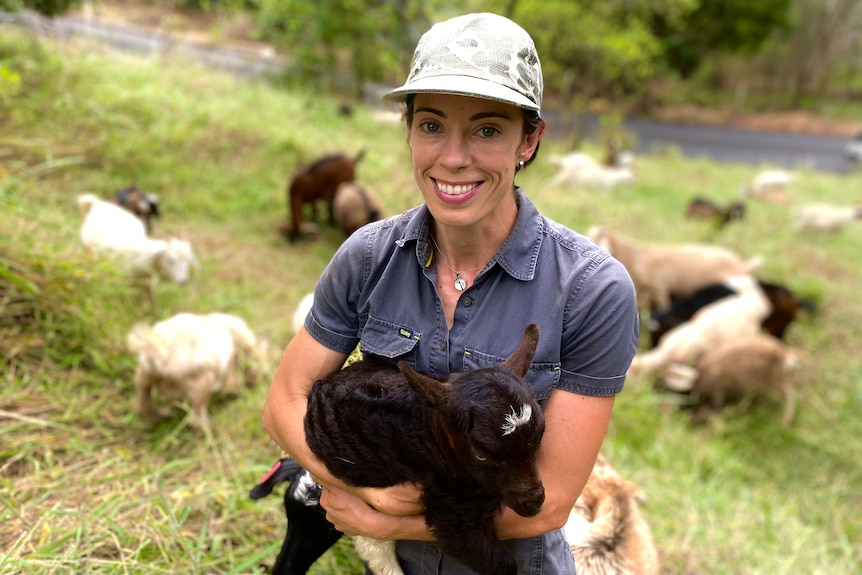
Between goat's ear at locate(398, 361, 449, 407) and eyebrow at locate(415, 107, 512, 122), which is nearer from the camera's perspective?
goat's ear at locate(398, 361, 449, 407)

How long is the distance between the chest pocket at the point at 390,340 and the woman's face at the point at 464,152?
41 cm

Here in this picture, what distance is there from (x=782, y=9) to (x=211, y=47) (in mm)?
26975

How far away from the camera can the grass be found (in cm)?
307

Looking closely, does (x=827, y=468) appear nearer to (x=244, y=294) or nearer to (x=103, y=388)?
(x=244, y=294)

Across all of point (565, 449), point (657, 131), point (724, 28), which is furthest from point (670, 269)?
point (724, 28)

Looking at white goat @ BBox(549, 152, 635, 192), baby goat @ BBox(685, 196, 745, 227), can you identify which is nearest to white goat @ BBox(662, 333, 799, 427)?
baby goat @ BBox(685, 196, 745, 227)

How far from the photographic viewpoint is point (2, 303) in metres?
3.79

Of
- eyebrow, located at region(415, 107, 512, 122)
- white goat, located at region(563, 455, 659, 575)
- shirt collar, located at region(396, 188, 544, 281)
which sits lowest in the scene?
white goat, located at region(563, 455, 659, 575)

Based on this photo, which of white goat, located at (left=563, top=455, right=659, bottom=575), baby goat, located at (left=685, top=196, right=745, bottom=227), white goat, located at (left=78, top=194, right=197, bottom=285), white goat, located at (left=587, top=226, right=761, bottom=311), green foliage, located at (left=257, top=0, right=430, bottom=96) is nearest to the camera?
white goat, located at (left=563, top=455, right=659, bottom=575)

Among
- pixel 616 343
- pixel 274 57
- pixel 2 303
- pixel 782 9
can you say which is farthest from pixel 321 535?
pixel 782 9

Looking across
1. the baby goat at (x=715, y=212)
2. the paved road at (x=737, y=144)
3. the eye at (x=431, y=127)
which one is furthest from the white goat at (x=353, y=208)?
the paved road at (x=737, y=144)

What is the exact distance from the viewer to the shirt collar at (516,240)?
2012 millimetres

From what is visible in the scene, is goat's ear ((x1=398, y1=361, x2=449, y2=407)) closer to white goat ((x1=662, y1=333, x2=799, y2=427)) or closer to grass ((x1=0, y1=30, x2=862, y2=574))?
grass ((x1=0, y1=30, x2=862, y2=574))

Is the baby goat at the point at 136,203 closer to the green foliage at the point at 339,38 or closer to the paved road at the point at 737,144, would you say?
the green foliage at the point at 339,38
